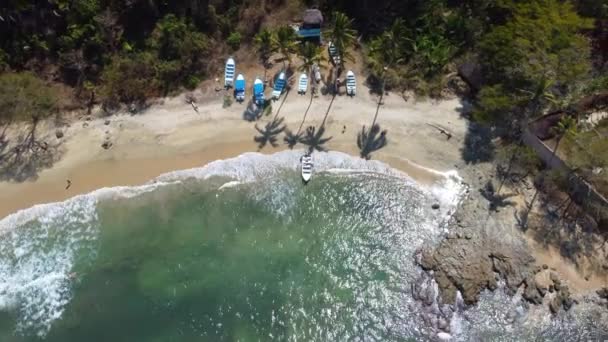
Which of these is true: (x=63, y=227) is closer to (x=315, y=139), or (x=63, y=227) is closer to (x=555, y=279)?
(x=315, y=139)

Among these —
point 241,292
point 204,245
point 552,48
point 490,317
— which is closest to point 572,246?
point 490,317

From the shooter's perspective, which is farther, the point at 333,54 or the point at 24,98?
the point at 333,54

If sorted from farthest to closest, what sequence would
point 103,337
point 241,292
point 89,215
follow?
1. point 89,215
2. point 241,292
3. point 103,337

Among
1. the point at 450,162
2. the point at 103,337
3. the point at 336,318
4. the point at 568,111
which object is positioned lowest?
the point at 103,337

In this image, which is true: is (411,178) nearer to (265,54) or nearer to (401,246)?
(401,246)

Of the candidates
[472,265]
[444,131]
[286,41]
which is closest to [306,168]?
[286,41]

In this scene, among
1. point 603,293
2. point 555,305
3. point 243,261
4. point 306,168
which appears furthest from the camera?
point 306,168

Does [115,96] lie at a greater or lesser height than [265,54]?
lesser
